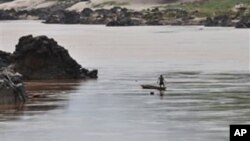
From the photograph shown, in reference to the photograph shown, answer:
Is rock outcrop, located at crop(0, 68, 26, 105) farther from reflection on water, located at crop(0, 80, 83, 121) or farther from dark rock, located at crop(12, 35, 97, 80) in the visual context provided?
dark rock, located at crop(12, 35, 97, 80)

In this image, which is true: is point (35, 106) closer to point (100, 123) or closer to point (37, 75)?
point (100, 123)

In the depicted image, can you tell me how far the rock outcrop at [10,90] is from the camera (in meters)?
57.2

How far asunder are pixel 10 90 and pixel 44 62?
64.1 feet

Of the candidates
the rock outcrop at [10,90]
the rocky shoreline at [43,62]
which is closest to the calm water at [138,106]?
the rock outcrop at [10,90]

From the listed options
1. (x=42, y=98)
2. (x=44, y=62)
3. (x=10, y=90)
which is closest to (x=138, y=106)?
(x=10, y=90)

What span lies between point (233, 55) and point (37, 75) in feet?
118

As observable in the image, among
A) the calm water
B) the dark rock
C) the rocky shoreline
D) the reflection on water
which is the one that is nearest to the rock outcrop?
the reflection on water

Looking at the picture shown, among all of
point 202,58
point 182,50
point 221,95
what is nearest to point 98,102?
point 221,95

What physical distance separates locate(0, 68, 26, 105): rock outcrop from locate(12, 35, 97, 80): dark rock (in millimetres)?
17625

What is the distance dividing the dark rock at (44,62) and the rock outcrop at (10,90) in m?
17.6

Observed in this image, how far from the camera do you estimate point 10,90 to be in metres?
57.8

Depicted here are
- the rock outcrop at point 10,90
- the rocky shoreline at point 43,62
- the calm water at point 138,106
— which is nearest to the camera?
the calm water at point 138,106

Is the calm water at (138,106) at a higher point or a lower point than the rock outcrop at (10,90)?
lower

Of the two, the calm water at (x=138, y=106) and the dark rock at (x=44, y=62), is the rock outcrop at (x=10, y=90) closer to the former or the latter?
the calm water at (x=138, y=106)
